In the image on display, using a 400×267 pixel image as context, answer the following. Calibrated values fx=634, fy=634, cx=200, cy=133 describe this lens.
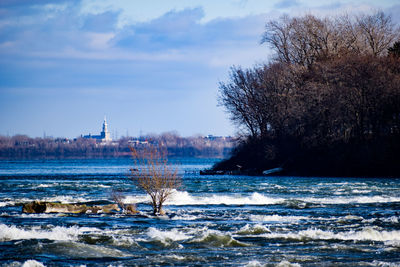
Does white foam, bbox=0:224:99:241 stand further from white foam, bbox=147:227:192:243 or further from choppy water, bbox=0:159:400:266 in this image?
white foam, bbox=147:227:192:243

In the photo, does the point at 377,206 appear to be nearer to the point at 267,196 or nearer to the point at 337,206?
the point at 337,206

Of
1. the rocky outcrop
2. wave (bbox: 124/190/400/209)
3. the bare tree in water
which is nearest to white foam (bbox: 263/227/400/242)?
the bare tree in water

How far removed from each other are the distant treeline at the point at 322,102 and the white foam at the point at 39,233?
40.3m

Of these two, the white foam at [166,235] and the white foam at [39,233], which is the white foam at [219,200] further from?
the white foam at [39,233]

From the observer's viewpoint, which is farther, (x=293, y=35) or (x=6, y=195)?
(x=293, y=35)

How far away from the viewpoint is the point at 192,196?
3741cm

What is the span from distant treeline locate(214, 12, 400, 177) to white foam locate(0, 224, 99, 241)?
40.3m

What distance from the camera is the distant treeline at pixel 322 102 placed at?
192 feet

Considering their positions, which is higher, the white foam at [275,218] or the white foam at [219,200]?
the white foam at [219,200]

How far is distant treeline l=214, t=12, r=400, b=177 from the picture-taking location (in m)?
58.5

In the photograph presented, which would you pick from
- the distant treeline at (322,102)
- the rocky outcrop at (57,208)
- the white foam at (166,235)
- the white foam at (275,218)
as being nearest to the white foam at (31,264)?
the white foam at (166,235)

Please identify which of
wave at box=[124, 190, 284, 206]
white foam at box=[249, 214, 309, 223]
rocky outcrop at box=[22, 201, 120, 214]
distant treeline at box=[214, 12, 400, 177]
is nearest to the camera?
white foam at box=[249, 214, 309, 223]

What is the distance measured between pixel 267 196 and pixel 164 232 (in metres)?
16.8

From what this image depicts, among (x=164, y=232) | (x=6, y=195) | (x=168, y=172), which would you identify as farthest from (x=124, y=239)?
(x=6, y=195)
